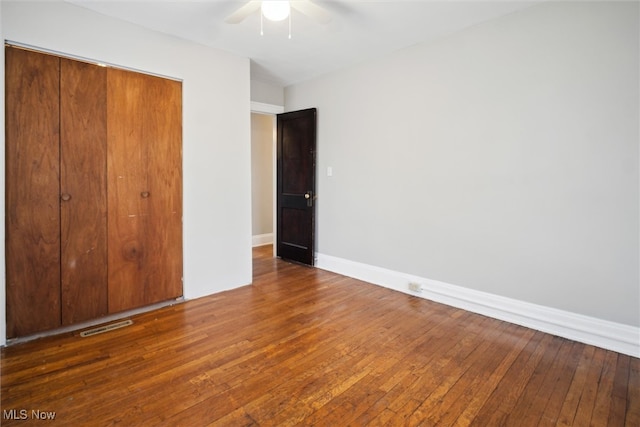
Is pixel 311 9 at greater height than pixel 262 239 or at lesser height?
greater

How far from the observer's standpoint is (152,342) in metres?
2.43

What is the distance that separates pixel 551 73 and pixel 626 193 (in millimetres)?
1051

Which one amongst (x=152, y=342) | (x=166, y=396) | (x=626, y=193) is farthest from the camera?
(x=152, y=342)

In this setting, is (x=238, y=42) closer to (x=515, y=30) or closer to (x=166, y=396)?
(x=515, y=30)

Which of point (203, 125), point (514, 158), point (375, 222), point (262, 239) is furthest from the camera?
point (262, 239)

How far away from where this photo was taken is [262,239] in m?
6.09

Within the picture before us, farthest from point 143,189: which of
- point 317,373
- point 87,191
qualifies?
point 317,373

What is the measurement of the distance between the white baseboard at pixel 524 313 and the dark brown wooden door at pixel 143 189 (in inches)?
89.6

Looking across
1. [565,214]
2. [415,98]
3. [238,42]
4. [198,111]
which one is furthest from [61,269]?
[565,214]

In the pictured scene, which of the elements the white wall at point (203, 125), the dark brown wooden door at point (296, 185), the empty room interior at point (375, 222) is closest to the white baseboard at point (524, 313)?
the empty room interior at point (375, 222)

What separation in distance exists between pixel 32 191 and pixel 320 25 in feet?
8.78

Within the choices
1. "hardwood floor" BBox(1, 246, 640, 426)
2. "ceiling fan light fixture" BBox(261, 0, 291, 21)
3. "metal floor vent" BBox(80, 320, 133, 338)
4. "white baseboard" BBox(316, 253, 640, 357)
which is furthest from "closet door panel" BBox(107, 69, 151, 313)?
"white baseboard" BBox(316, 253, 640, 357)

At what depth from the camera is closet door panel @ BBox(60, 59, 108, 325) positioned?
2.54m

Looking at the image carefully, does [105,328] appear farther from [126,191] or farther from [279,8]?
[279,8]
